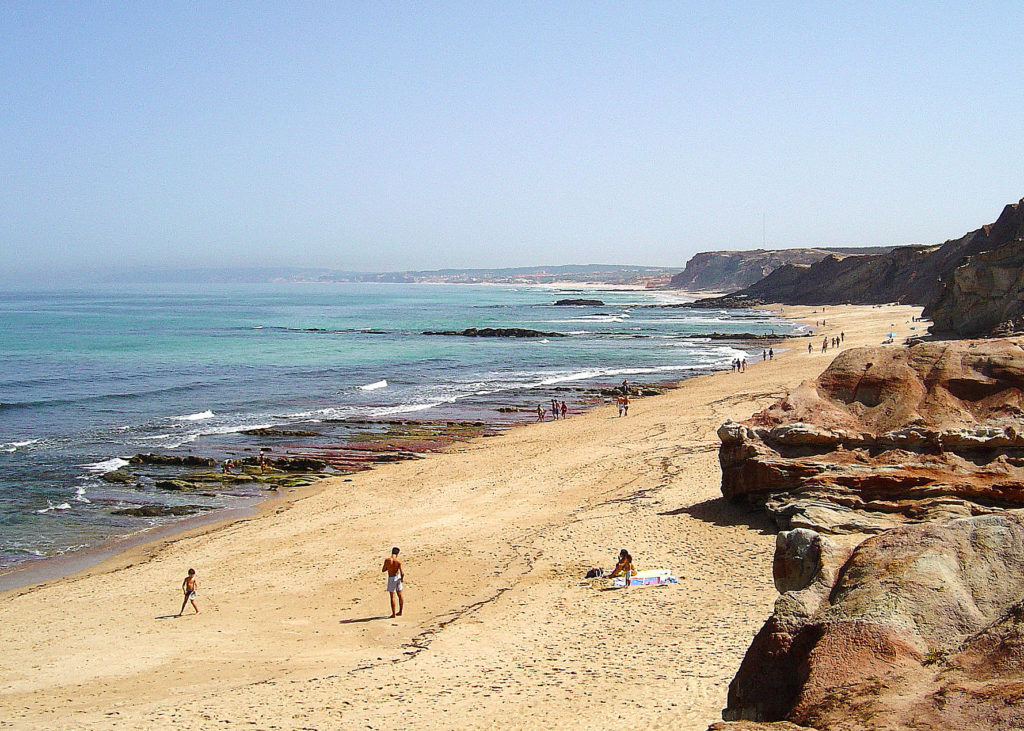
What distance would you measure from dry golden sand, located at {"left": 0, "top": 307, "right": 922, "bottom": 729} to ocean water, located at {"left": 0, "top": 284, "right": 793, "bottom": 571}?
4.95 m

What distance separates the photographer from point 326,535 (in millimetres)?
18031

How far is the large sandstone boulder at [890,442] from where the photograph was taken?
38.2 ft

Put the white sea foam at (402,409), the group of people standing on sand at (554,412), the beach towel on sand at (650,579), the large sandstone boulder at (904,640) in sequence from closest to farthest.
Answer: the large sandstone boulder at (904,640)
the beach towel on sand at (650,579)
the group of people standing on sand at (554,412)
the white sea foam at (402,409)

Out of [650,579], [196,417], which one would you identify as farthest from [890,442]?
[196,417]

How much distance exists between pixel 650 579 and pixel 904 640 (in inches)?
311

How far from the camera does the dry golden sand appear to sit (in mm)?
9086

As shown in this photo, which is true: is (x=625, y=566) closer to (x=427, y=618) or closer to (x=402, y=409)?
(x=427, y=618)

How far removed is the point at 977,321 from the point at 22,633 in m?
44.9

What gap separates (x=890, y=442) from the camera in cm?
1288

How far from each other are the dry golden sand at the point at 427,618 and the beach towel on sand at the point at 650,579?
0.22 m

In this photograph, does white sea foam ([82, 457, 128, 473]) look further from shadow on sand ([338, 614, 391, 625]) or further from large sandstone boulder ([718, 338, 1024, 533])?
large sandstone boulder ([718, 338, 1024, 533])

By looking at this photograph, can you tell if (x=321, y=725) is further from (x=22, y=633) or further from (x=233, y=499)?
(x=233, y=499)

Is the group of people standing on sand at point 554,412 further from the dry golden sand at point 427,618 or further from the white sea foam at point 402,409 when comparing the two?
the dry golden sand at point 427,618

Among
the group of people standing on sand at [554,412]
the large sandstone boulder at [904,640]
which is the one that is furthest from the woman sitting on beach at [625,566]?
the group of people standing on sand at [554,412]
